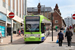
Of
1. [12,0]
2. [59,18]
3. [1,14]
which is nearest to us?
[1,14]

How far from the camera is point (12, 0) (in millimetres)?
33625

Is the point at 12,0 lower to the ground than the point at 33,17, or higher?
higher

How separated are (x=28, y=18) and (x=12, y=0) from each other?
17.1 meters

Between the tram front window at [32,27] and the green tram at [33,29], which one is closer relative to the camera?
the green tram at [33,29]

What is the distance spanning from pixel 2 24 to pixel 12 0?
342 inches

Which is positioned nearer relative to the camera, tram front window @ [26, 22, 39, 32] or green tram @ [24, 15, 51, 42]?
green tram @ [24, 15, 51, 42]

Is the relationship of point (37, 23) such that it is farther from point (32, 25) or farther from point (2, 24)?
point (2, 24)

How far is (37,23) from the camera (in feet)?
57.5

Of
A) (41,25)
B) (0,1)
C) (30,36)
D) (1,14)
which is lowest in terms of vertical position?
(30,36)

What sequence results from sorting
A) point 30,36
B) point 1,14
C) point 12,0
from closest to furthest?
point 30,36, point 1,14, point 12,0

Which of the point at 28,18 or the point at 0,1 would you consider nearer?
the point at 28,18

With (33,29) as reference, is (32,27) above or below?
above

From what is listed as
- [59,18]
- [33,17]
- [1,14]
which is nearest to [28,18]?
[33,17]

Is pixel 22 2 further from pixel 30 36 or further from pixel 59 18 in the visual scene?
pixel 59 18
